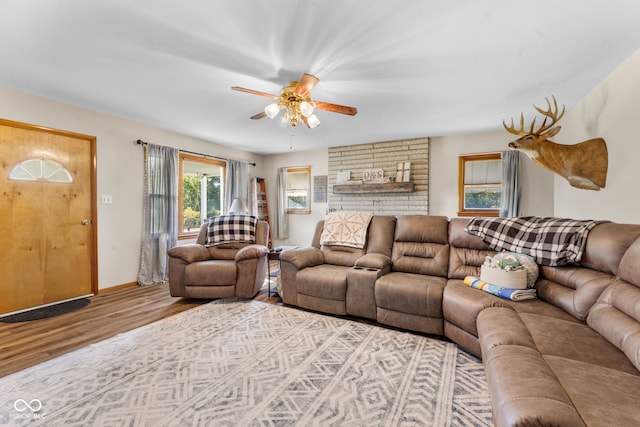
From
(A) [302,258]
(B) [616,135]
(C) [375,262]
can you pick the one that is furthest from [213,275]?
(B) [616,135]

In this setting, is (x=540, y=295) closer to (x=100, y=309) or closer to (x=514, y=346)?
(x=514, y=346)

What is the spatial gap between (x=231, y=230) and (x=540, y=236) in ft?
11.0

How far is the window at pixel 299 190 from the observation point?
6.16 meters

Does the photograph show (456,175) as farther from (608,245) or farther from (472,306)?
(472,306)

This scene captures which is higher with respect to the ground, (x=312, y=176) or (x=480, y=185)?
(x=312, y=176)

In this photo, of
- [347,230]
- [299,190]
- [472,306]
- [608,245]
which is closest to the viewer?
[608,245]

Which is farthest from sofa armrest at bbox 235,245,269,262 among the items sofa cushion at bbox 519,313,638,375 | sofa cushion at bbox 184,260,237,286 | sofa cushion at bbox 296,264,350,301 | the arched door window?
sofa cushion at bbox 519,313,638,375

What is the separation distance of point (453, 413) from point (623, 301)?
1051 millimetres

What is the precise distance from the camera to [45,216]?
3186 millimetres

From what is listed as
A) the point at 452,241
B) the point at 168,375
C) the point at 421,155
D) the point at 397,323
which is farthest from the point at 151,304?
the point at 421,155

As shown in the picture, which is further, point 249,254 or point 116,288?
point 116,288

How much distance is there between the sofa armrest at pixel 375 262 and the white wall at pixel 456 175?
2.48m

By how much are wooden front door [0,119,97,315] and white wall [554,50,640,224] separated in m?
5.55

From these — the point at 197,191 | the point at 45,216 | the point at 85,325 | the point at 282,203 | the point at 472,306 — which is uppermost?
the point at 197,191
